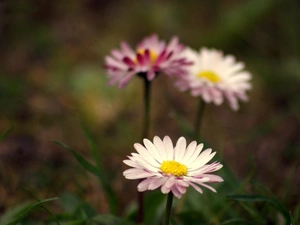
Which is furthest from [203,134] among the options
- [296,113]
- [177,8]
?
[177,8]

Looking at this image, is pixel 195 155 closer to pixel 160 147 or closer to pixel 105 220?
pixel 160 147

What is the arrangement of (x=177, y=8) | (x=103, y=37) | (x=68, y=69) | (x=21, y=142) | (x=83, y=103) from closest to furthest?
(x=21, y=142), (x=83, y=103), (x=68, y=69), (x=103, y=37), (x=177, y=8)

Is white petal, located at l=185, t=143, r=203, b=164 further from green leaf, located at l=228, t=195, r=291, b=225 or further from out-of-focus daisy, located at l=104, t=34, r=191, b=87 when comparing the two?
out-of-focus daisy, located at l=104, t=34, r=191, b=87

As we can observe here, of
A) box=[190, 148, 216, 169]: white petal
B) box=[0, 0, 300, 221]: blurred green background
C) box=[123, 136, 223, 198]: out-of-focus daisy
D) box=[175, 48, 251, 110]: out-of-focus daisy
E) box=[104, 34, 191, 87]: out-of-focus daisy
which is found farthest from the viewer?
box=[0, 0, 300, 221]: blurred green background

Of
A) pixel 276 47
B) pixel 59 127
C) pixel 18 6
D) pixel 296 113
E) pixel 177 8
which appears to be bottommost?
pixel 59 127

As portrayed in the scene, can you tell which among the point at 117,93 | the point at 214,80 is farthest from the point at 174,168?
the point at 117,93

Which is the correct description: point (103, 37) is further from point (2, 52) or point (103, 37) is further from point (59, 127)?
point (59, 127)

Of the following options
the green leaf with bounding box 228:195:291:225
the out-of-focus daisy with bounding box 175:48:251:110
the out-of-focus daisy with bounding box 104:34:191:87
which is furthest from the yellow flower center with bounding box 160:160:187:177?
the out-of-focus daisy with bounding box 175:48:251:110
